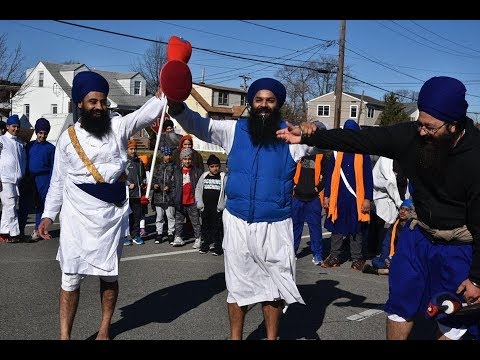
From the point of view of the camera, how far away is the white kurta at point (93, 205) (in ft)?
15.0

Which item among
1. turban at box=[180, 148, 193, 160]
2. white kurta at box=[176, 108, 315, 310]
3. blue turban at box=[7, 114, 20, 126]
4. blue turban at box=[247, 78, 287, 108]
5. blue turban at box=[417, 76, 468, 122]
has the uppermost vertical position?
blue turban at box=[247, 78, 287, 108]

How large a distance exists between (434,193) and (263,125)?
1414mm

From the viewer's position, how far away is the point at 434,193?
365 cm

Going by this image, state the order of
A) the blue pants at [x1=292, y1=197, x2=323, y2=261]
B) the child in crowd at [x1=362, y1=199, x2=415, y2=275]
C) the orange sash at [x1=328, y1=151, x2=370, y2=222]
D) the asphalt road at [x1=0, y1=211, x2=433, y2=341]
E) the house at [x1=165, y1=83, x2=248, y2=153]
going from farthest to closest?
1. the house at [x1=165, y1=83, x2=248, y2=153]
2. the blue pants at [x1=292, y1=197, x2=323, y2=261]
3. the orange sash at [x1=328, y1=151, x2=370, y2=222]
4. the child in crowd at [x1=362, y1=199, x2=415, y2=275]
5. the asphalt road at [x1=0, y1=211, x2=433, y2=341]

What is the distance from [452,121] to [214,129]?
5.99 feet

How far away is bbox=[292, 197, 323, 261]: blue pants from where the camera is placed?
845 centimetres

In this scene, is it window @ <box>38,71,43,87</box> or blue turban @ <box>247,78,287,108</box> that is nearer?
blue turban @ <box>247,78,287,108</box>

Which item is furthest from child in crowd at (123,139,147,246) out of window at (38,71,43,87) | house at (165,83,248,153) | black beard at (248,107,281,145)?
window at (38,71,43,87)

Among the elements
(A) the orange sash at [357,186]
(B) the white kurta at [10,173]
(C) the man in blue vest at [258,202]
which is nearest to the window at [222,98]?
(B) the white kurta at [10,173]

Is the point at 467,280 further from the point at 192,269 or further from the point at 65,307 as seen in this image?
the point at 192,269

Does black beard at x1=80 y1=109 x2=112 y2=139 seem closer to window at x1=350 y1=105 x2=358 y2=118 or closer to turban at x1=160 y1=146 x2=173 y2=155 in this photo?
turban at x1=160 y1=146 x2=173 y2=155

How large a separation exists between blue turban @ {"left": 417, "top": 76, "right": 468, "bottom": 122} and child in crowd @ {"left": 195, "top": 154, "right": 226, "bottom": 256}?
573 cm

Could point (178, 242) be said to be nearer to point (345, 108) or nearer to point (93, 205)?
point (93, 205)

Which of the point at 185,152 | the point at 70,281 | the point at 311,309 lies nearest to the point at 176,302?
the point at 311,309
